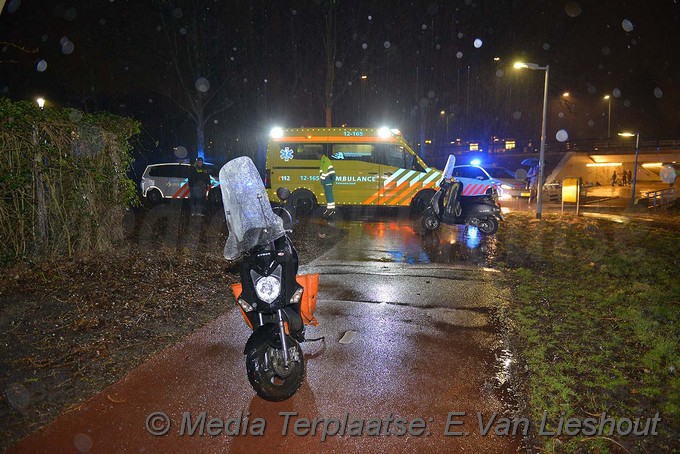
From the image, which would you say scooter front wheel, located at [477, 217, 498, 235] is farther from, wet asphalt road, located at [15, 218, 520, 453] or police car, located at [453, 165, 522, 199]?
wet asphalt road, located at [15, 218, 520, 453]

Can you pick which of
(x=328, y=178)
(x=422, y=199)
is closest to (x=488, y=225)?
(x=422, y=199)

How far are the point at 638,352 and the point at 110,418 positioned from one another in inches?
189

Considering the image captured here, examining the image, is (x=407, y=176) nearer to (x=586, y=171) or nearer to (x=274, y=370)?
(x=274, y=370)

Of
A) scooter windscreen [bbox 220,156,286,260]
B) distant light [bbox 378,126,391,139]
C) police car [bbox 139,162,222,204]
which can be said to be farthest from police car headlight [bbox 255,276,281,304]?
police car [bbox 139,162,222,204]

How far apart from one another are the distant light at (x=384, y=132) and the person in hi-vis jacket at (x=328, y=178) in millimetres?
1833

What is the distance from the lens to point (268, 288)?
139 inches

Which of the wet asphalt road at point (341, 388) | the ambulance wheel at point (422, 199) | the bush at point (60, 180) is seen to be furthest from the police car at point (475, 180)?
the bush at point (60, 180)

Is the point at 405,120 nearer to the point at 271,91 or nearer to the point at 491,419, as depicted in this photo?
the point at 271,91

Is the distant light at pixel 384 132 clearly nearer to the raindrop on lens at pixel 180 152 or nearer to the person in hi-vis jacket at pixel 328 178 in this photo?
the person in hi-vis jacket at pixel 328 178

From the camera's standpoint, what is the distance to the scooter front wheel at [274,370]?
11.5 feet

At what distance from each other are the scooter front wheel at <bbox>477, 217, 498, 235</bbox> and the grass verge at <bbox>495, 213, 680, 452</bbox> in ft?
6.53

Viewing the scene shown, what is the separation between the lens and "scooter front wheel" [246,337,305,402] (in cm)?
349

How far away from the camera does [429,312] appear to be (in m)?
5.81

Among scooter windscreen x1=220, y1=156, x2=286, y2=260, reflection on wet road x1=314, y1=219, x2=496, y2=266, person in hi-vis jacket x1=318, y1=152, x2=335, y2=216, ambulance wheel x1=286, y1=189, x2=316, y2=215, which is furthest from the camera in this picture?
ambulance wheel x1=286, y1=189, x2=316, y2=215
